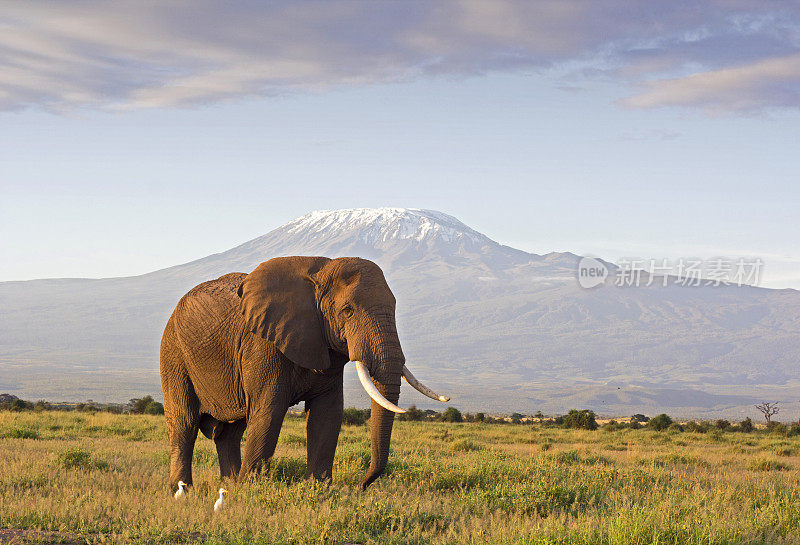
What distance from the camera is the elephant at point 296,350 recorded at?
11.2 meters

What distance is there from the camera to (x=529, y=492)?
1288cm

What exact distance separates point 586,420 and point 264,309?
1428 inches

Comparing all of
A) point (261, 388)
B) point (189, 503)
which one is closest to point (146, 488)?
point (189, 503)

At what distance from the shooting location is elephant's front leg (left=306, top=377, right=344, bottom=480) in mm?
11969

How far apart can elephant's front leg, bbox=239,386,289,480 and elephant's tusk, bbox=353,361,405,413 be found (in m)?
1.25

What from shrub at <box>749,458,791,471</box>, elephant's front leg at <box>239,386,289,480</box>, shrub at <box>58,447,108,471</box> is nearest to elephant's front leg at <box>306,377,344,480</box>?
elephant's front leg at <box>239,386,289,480</box>

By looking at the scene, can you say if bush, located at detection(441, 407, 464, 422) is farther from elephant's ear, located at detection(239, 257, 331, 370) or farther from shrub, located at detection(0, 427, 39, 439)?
elephant's ear, located at detection(239, 257, 331, 370)

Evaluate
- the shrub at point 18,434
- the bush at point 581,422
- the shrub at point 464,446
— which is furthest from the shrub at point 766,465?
the bush at point 581,422

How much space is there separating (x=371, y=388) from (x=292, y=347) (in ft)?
4.10

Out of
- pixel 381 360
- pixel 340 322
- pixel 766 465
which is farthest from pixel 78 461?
pixel 766 465

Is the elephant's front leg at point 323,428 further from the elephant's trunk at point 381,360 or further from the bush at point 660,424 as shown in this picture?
the bush at point 660,424

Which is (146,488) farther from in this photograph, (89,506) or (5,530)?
(5,530)

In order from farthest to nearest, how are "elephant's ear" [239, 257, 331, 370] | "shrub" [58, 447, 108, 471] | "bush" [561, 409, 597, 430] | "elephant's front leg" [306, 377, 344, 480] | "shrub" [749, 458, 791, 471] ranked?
"bush" [561, 409, 597, 430] → "shrub" [749, 458, 791, 471] → "shrub" [58, 447, 108, 471] → "elephant's front leg" [306, 377, 344, 480] → "elephant's ear" [239, 257, 331, 370]

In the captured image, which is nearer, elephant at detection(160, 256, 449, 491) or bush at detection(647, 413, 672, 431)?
elephant at detection(160, 256, 449, 491)
